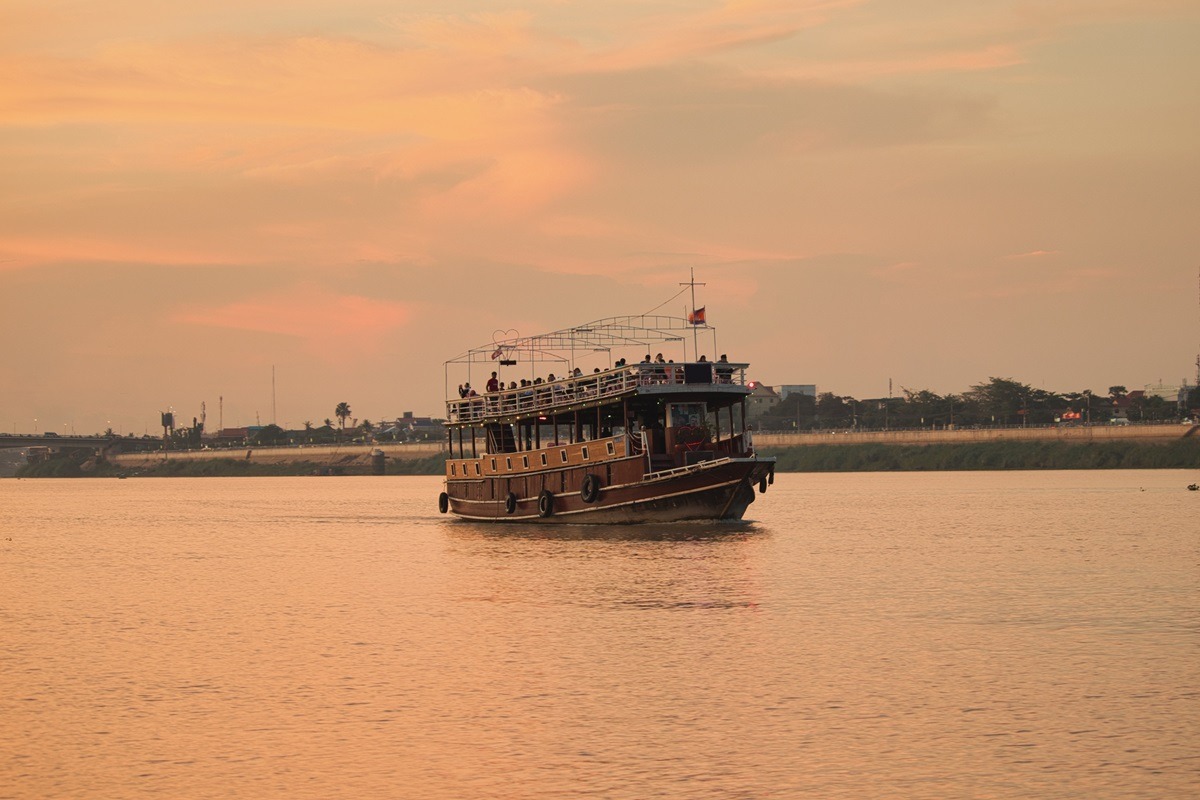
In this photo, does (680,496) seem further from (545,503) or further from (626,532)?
(545,503)

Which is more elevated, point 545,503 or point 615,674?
point 545,503

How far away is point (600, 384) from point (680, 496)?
236 inches

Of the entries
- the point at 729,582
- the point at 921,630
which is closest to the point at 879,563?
the point at 729,582

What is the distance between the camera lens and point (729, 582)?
4350 centimetres

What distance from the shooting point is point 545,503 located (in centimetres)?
6688

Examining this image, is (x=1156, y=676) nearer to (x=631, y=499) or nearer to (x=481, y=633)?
(x=481, y=633)

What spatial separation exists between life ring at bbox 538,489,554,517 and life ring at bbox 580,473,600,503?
319cm

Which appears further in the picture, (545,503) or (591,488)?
(545,503)

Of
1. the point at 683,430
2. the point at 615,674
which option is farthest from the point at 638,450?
the point at 615,674

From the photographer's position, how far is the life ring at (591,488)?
6300 cm

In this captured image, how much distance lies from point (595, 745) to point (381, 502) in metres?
109

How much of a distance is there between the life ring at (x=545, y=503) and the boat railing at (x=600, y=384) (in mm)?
3677

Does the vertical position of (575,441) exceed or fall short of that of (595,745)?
it exceeds it

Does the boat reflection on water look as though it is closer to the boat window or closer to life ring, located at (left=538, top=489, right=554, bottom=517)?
life ring, located at (left=538, top=489, right=554, bottom=517)
